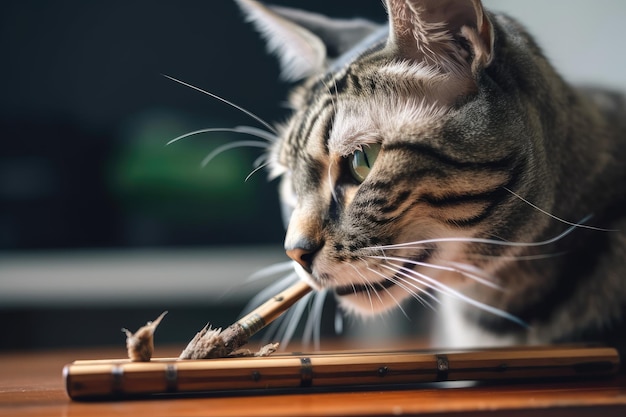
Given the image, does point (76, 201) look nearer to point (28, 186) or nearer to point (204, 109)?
point (28, 186)

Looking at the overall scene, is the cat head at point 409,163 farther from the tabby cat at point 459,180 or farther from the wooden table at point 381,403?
the wooden table at point 381,403

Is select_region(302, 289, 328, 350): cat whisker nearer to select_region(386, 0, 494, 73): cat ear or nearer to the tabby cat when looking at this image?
the tabby cat

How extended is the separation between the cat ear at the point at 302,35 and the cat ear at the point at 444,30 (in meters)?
0.18

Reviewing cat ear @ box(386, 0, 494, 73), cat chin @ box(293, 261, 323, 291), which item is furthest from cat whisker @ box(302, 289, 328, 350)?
cat ear @ box(386, 0, 494, 73)

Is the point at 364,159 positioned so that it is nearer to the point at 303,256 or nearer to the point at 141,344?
the point at 303,256

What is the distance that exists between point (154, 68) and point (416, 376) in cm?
126

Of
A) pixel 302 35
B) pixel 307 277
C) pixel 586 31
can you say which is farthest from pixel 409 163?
pixel 586 31

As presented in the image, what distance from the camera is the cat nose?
63 centimetres

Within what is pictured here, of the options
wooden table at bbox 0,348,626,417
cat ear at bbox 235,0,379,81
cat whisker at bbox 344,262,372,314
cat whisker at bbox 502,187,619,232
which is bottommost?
wooden table at bbox 0,348,626,417

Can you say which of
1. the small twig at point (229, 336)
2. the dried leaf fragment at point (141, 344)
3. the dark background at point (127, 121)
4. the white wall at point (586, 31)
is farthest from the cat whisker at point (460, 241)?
the dark background at point (127, 121)

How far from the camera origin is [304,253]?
0.64 m

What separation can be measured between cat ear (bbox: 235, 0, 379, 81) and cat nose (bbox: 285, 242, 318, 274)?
0.91ft

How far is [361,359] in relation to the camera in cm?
58

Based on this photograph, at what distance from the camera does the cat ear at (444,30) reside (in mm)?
618
